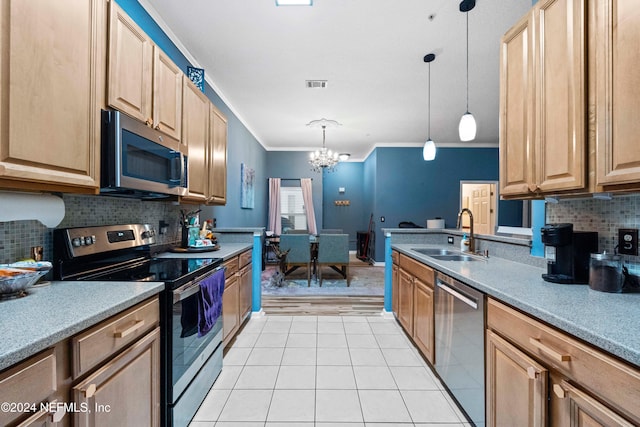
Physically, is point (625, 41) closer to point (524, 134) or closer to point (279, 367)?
point (524, 134)

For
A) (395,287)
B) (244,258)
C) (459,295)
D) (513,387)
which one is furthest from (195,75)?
(513,387)

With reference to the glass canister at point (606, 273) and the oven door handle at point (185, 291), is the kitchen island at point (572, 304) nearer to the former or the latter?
the glass canister at point (606, 273)

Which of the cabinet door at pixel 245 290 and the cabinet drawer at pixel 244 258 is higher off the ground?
the cabinet drawer at pixel 244 258

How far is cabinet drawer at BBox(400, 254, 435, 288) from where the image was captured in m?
2.08

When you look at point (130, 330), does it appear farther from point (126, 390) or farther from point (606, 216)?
point (606, 216)

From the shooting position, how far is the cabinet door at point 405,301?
253 cm

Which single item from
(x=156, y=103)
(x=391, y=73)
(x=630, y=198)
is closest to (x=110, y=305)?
(x=156, y=103)

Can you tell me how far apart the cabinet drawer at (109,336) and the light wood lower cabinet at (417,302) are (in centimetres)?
182

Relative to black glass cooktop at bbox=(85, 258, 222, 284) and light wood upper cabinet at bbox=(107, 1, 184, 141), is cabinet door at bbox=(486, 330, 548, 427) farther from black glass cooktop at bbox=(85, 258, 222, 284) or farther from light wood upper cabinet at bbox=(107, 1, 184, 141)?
light wood upper cabinet at bbox=(107, 1, 184, 141)

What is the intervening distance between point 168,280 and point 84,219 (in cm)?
74

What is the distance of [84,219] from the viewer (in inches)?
63.4

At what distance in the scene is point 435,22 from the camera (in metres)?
2.38

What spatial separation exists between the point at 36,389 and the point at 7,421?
0.28ft

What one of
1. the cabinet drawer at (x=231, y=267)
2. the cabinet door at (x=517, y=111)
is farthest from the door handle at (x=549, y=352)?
the cabinet drawer at (x=231, y=267)
